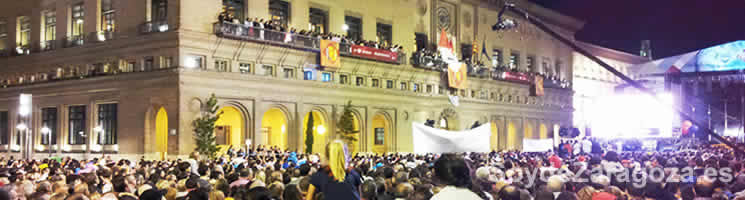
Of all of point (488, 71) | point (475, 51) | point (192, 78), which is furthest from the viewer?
point (488, 71)

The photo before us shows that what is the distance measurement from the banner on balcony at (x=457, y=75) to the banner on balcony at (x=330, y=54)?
14862mm

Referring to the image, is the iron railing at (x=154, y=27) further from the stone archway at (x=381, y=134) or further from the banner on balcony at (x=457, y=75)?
the banner on balcony at (x=457, y=75)

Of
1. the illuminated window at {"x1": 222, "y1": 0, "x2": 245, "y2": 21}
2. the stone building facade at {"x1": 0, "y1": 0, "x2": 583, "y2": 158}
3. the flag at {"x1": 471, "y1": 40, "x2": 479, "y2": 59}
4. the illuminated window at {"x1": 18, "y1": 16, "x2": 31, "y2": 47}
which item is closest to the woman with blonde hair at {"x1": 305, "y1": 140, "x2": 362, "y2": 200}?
the stone building facade at {"x1": 0, "y1": 0, "x2": 583, "y2": 158}

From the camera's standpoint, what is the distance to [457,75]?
2366 inches

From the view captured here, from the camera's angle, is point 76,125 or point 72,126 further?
point 72,126

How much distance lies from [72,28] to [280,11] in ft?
49.6

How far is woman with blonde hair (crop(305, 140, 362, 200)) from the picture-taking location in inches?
327

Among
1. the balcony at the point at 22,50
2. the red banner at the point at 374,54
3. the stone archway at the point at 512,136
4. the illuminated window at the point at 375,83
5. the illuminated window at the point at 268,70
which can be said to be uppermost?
the balcony at the point at 22,50

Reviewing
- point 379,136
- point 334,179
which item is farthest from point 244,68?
point 334,179

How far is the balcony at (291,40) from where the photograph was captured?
40594mm

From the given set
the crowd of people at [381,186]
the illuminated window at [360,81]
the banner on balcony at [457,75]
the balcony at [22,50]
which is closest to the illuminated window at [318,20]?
the illuminated window at [360,81]

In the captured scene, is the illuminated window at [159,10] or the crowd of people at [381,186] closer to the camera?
the crowd of people at [381,186]

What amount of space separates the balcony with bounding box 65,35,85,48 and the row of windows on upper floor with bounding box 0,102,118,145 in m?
4.34

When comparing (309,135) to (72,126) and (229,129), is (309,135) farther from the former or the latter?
(72,126)
